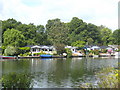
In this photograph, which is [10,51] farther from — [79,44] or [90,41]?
[90,41]

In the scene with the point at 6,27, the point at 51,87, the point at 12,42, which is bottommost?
the point at 51,87

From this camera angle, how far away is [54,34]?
94.5 metres

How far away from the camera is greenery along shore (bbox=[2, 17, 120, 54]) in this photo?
6938cm

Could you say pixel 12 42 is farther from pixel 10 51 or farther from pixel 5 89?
pixel 5 89

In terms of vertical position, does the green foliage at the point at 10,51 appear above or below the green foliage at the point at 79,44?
below

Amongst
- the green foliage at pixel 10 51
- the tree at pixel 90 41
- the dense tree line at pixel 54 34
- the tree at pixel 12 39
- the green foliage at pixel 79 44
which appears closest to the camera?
the green foliage at pixel 10 51

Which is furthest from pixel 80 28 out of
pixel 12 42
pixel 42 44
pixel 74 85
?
pixel 74 85

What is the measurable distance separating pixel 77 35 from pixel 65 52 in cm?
3264

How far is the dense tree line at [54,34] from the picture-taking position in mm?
69875

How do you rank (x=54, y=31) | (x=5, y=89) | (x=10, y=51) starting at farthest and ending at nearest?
1. (x=54, y=31)
2. (x=10, y=51)
3. (x=5, y=89)

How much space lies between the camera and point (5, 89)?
14688 millimetres

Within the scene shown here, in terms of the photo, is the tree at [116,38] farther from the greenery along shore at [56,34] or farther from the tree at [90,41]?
the tree at [90,41]

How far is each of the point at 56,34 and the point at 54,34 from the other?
1044 mm

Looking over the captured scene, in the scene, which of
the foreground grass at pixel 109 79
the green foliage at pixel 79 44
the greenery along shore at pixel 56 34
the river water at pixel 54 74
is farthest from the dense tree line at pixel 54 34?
the foreground grass at pixel 109 79
